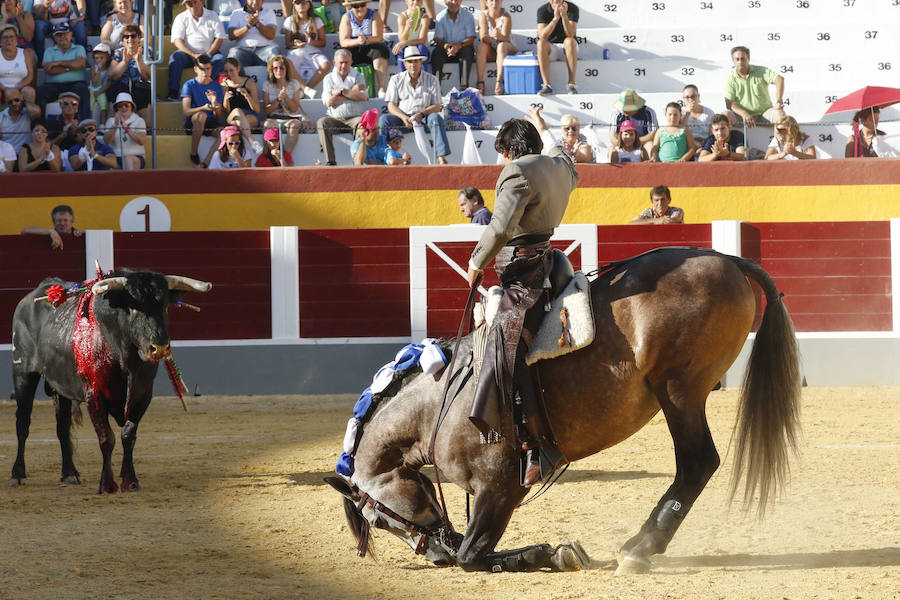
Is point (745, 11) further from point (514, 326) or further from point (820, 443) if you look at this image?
point (514, 326)

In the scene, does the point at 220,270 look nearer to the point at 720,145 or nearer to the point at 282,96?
Result: the point at 282,96

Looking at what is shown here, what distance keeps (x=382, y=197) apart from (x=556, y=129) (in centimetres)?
206

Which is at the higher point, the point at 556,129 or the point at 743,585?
the point at 556,129

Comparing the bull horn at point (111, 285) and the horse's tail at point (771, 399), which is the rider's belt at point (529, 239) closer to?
the horse's tail at point (771, 399)

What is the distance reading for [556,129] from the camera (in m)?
11.9

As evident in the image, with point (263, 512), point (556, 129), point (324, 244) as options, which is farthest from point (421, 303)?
point (263, 512)

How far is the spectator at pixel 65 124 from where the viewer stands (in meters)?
11.4

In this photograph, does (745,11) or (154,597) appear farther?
(745,11)

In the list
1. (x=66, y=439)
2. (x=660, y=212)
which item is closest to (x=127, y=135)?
(x=660, y=212)

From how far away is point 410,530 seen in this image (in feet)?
14.1

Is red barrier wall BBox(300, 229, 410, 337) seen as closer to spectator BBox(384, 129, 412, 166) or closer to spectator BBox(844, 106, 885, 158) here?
spectator BBox(384, 129, 412, 166)

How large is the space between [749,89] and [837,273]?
231cm

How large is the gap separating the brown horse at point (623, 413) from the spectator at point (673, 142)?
22.6ft

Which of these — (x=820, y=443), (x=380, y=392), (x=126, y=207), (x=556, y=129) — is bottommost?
(x=820, y=443)
